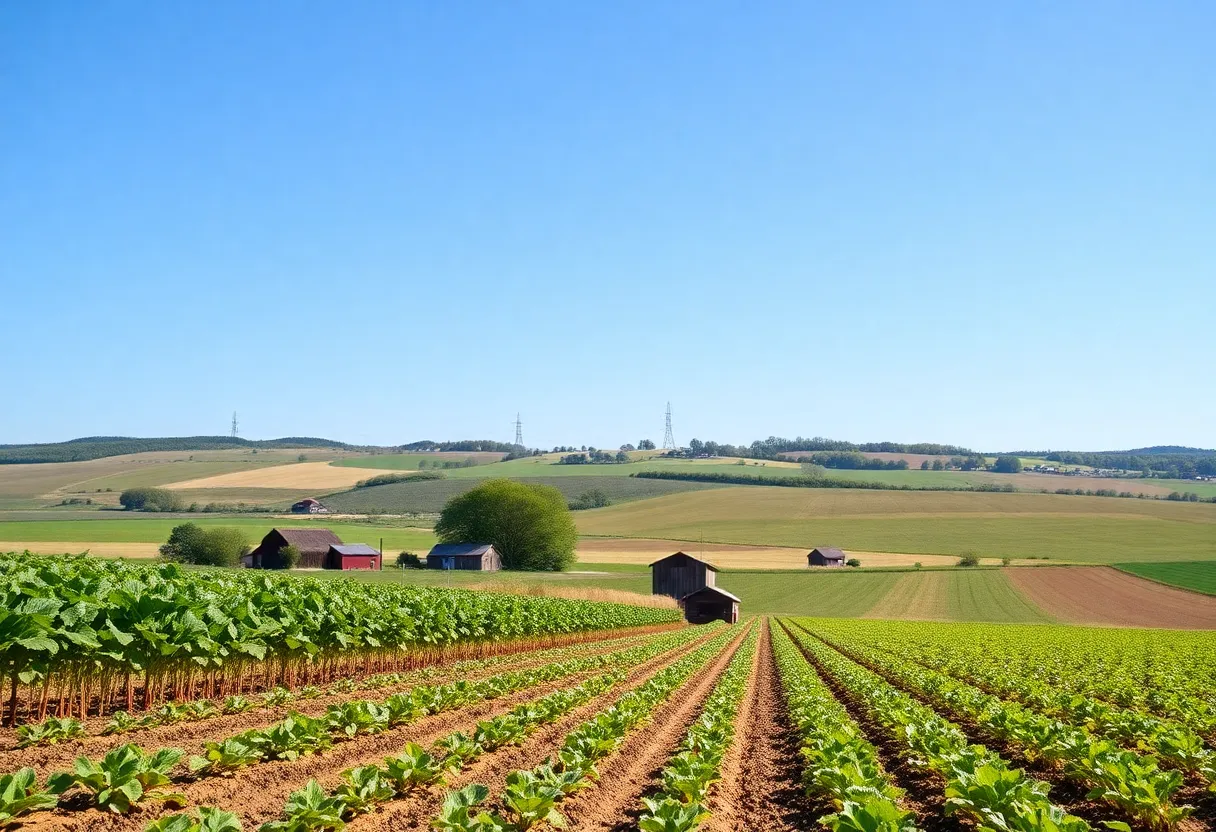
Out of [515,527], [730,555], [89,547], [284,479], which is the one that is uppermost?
[284,479]

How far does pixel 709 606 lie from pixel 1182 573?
54296 millimetres

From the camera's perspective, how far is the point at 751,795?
11141 mm

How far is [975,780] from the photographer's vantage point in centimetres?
897

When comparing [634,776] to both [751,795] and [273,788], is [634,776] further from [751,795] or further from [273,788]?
[273,788]

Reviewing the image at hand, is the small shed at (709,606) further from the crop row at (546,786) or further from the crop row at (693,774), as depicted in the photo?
the crop row at (546,786)

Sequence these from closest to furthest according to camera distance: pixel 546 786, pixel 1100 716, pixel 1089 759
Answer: pixel 546 786
pixel 1089 759
pixel 1100 716

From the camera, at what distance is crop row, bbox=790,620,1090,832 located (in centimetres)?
748

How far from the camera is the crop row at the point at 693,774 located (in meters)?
7.78

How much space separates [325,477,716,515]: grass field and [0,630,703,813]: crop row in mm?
138733

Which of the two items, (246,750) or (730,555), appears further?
(730,555)

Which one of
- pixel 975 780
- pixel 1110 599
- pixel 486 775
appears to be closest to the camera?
pixel 975 780

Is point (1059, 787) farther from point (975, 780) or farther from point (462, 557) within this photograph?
point (462, 557)

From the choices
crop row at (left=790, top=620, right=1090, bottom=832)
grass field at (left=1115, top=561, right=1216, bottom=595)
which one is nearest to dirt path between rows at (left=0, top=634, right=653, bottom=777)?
crop row at (left=790, top=620, right=1090, bottom=832)

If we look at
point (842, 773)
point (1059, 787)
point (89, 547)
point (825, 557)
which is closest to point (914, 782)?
point (1059, 787)
